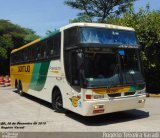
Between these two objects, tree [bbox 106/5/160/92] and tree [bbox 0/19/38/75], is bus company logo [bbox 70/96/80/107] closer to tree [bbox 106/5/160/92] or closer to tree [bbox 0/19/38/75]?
tree [bbox 106/5/160/92]

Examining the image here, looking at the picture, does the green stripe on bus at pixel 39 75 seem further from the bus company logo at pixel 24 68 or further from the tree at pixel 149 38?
the tree at pixel 149 38

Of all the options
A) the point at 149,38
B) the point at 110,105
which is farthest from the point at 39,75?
the point at 149,38

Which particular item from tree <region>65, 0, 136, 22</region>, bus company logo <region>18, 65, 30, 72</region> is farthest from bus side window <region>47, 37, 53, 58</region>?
tree <region>65, 0, 136, 22</region>

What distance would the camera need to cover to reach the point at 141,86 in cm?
1148

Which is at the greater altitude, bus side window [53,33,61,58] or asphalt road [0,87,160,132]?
bus side window [53,33,61,58]

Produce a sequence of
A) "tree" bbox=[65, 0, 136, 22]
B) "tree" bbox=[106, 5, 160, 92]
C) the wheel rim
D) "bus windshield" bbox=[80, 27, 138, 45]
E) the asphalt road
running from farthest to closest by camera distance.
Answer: "tree" bbox=[65, 0, 136, 22], "tree" bbox=[106, 5, 160, 92], the wheel rim, "bus windshield" bbox=[80, 27, 138, 45], the asphalt road

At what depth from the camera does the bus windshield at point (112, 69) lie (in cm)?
1055

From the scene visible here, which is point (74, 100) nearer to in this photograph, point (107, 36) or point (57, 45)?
point (107, 36)

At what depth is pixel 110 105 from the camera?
35.1ft

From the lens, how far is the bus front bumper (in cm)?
1040

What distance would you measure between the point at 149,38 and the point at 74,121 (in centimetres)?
1006

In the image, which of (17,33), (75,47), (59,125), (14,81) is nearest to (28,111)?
(59,125)

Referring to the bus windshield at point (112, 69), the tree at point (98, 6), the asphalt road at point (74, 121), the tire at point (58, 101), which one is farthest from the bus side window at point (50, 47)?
the tree at point (98, 6)

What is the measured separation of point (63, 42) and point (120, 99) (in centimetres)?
303
